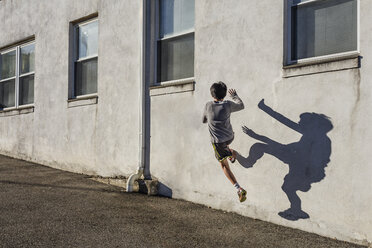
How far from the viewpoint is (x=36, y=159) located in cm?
1029

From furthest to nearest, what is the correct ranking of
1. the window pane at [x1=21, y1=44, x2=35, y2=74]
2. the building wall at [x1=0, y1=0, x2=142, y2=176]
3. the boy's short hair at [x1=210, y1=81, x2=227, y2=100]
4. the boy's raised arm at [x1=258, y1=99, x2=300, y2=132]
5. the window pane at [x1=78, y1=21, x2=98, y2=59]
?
1. the window pane at [x1=21, y1=44, x2=35, y2=74]
2. the window pane at [x1=78, y1=21, x2=98, y2=59]
3. the building wall at [x1=0, y1=0, x2=142, y2=176]
4. the boy's short hair at [x1=210, y1=81, x2=227, y2=100]
5. the boy's raised arm at [x1=258, y1=99, x2=300, y2=132]

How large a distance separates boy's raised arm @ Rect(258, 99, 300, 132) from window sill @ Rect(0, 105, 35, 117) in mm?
6695

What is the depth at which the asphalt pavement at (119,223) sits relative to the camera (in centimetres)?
493

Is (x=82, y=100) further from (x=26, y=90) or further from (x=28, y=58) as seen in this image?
(x=28, y=58)

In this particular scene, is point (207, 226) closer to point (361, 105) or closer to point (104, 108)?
point (361, 105)

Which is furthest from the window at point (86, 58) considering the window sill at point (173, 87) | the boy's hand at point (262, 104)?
the boy's hand at point (262, 104)

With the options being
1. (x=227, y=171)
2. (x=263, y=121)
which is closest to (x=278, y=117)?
(x=263, y=121)

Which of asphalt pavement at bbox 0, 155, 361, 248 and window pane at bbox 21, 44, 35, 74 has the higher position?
window pane at bbox 21, 44, 35, 74

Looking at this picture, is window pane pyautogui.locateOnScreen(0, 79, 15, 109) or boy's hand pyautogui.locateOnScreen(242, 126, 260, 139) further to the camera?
window pane pyautogui.locateOnScreen(0, 79, 15, 109)

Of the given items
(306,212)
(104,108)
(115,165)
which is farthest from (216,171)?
(104,108)

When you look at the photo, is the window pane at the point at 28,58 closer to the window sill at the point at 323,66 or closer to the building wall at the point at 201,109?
the building wall at the point at 201,109

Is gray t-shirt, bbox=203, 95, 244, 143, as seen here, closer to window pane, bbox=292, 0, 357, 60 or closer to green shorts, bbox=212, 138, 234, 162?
green shorts, bbox=212, 138, 234, 162

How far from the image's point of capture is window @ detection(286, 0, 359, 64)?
505 cm

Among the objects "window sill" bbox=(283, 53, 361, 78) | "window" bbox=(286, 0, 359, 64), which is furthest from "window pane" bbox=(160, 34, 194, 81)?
"window sill" bbox=(283, 53, 361, 78)
